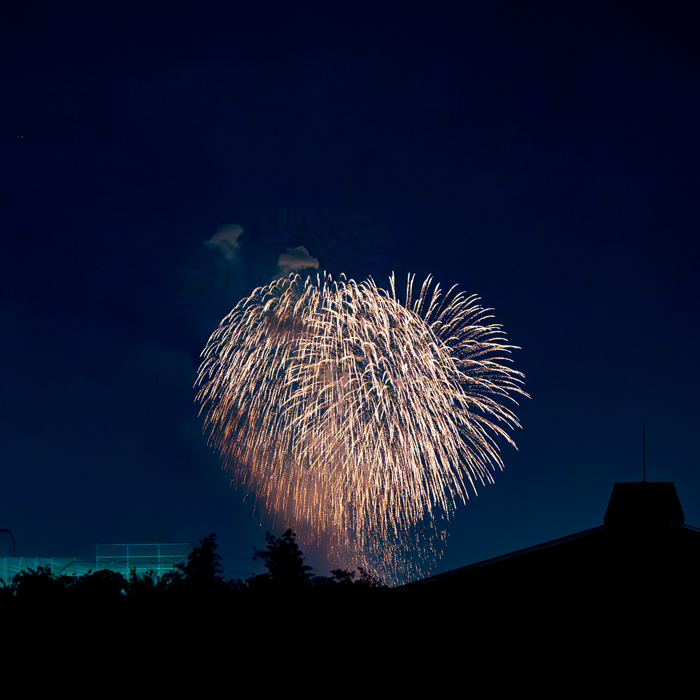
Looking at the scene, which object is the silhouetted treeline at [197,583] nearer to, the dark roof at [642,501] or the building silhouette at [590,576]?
the building silhouette at [590,576]

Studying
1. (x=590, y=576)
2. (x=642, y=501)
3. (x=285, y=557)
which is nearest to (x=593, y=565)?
(x=590, y=576)

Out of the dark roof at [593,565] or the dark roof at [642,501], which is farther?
the dark roof at [642,501]

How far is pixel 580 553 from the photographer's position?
840 cm

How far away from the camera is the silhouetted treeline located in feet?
45.9

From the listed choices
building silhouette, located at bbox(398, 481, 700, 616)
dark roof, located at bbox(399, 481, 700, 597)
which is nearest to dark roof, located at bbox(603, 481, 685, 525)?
dark roof, located at bbox(399, 481, 700, 597)

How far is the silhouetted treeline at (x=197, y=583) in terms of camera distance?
14.0 metres

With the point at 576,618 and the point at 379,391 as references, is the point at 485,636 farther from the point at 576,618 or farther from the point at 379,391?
the point at 379,391

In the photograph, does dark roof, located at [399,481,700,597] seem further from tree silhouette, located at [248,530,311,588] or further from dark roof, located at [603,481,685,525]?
tree silhouette, located at [248,530,311,588]

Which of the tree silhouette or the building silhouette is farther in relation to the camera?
the tree silhouette

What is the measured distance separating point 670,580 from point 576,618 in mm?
1262

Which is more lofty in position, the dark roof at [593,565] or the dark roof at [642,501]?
the dark roof at [642,501]

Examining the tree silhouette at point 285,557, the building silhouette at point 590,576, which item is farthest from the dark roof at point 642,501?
the tree silhouette at point 285,557

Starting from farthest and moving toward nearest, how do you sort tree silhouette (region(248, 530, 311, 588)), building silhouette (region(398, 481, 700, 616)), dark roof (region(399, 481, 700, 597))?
tree silhouette (region(248, 530, 311, 588)), dark roof (region(399, 481, 700, 597)), building silhouette (region(398, 481, 700, 616))

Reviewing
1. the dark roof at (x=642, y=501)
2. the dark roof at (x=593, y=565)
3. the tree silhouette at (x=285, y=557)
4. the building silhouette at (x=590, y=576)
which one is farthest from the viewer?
the tree silhouette at (x=285, y=557)
